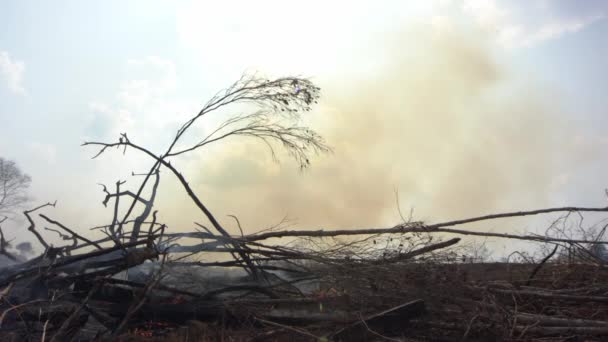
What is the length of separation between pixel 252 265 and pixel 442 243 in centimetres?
228

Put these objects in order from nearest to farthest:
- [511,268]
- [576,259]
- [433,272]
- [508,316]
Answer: [508,316], [433,272], [576,259], [511,268]

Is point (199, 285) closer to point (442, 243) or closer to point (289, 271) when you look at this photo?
point (289, 271)

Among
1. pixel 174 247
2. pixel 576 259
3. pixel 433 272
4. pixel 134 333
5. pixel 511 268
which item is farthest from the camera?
pixel 511 268

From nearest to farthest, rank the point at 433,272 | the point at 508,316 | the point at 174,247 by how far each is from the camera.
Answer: the point at 508,316 < the point at 433,272 < the point at 174,247

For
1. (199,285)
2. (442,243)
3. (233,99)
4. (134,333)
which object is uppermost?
(233,99)

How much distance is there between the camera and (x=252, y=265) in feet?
17.8

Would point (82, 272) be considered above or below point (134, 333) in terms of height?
above

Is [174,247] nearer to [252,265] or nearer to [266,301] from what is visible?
[252,265]

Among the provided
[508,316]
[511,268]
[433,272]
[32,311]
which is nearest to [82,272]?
[32,311]

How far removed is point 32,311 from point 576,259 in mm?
6704

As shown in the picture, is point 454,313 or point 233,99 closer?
point 454,313

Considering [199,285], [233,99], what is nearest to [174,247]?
[199,285]

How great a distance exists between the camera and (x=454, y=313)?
A: 4516 mm

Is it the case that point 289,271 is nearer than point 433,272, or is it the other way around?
point 433,272
